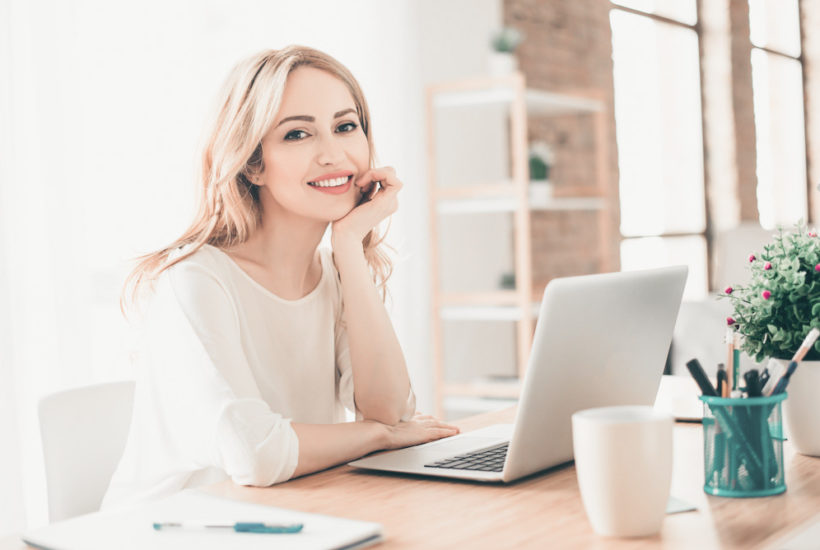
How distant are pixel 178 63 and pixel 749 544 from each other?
2422mm

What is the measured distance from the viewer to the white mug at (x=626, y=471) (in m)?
0.85

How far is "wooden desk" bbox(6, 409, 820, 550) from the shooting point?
87 cm

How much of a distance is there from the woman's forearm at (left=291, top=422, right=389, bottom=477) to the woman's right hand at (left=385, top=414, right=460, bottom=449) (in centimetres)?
2

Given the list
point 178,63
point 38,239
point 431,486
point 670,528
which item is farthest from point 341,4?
point 670,528

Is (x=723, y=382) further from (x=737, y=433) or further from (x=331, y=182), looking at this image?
(x=331, y=182)

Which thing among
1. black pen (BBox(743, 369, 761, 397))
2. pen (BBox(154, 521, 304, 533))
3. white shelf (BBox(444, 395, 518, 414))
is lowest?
white shelf (BBox(444, 395, 518, 414))

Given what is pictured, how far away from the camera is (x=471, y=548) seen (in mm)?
856

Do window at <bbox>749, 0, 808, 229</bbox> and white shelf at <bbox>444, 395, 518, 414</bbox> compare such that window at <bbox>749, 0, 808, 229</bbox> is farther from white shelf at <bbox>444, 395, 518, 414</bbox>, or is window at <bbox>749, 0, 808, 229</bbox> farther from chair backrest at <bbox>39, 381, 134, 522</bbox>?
chair backrest at <bbox>39, 381, 134, 522</bbox>

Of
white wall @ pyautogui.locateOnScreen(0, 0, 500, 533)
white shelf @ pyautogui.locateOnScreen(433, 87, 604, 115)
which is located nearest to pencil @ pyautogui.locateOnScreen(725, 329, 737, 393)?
white wall @ pyautogui.locateOnScreen(0, 0, 500, 533)

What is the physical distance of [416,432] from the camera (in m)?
1.37

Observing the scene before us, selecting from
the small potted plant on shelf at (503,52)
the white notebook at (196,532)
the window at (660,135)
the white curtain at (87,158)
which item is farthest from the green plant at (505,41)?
the white notebook at (196,532)

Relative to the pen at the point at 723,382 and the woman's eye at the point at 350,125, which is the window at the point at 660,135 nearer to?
the woman's eye at the point at 350,125

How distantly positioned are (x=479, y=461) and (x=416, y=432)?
0.65 ft

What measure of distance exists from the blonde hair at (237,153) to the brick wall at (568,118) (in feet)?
9.64
